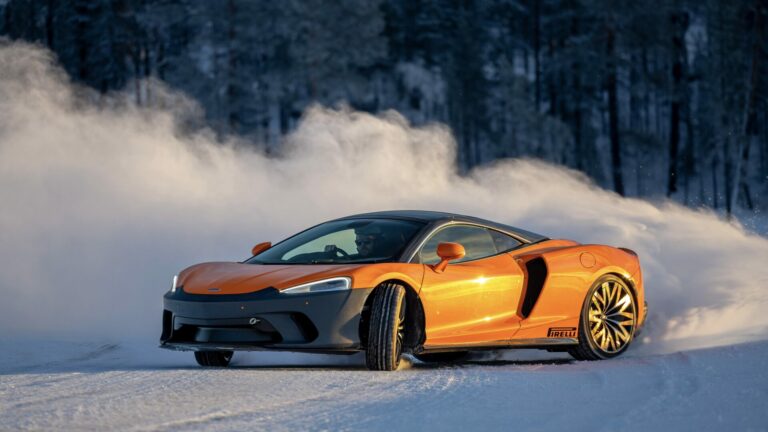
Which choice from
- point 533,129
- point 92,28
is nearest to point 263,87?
point 92,28

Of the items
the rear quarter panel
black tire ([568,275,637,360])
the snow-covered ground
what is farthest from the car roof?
the snow-covered ground

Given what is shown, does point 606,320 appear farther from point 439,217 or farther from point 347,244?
point 347,244

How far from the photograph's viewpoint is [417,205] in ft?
60.8

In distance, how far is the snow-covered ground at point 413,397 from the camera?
548 cm

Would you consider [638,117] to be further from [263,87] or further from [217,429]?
[217,429]

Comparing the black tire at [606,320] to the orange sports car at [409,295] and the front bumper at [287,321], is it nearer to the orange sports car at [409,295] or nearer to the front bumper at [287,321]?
the orange sports car at [409,295]

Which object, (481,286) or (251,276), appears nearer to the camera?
(251,276)

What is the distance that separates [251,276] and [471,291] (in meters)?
1.68

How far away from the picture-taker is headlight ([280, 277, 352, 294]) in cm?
760

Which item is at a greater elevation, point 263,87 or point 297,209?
point 263,87

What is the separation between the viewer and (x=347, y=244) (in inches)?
344

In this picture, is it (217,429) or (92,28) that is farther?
(92,28)

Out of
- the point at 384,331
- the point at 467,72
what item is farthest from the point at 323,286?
the point at 467,72

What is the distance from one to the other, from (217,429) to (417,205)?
13.5 meters
